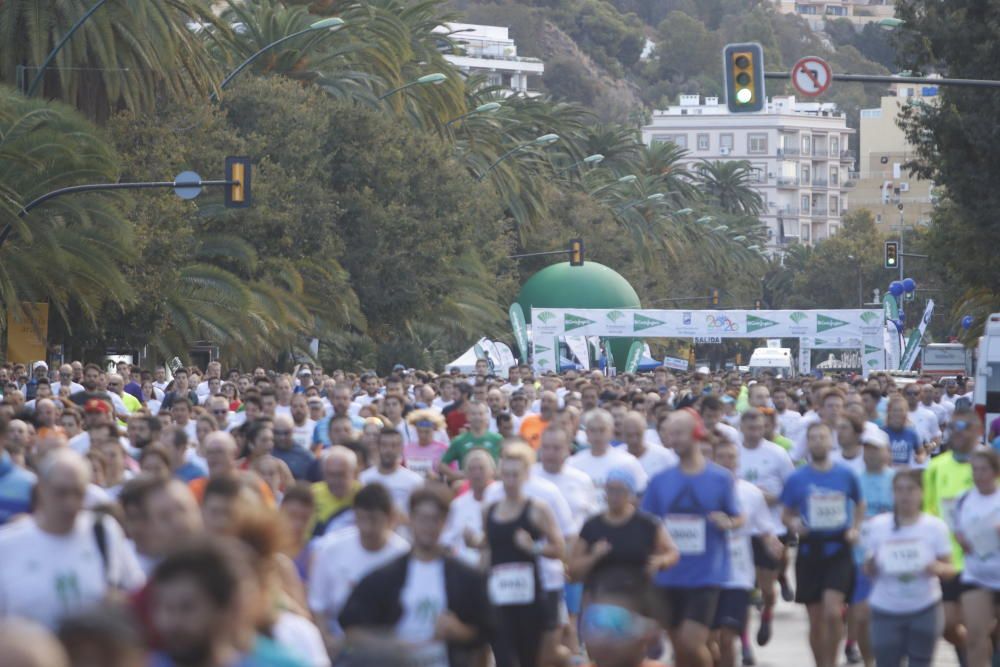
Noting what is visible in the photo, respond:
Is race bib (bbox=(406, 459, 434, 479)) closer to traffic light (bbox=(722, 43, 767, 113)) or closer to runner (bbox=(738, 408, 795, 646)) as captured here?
runner (bbox=(738, 408, 795, 646))

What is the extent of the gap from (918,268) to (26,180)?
86216mm

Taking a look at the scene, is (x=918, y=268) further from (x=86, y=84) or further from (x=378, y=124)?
(x=86, y=84)

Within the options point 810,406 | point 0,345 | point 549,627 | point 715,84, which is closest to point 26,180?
point 0,345

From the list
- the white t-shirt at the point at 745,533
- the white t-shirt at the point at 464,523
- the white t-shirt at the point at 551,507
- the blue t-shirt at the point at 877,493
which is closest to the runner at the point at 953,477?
the blue t-shirt at the point at 877,493

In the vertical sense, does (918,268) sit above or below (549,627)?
below

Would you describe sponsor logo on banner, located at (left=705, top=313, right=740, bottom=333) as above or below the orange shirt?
below

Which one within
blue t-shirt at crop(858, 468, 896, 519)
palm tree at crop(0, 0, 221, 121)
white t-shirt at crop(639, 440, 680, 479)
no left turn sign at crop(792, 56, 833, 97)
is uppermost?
palm tree at crop(0, 0, 221, 121)

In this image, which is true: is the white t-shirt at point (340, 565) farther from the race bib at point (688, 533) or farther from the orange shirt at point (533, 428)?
the orange shirt at point (533, 428)

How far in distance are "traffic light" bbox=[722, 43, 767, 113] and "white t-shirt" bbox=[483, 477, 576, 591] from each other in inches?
471

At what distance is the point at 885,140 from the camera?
166875 millimetres

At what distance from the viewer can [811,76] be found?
2311 cm

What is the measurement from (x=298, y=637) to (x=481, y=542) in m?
4.11

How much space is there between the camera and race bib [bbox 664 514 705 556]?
35.4 feet

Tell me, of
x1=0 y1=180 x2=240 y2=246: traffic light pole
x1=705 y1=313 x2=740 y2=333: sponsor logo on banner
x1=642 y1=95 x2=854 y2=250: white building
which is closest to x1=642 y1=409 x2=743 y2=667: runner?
x1=0 y1=180 x2=240 y2=246: traffic light pole
